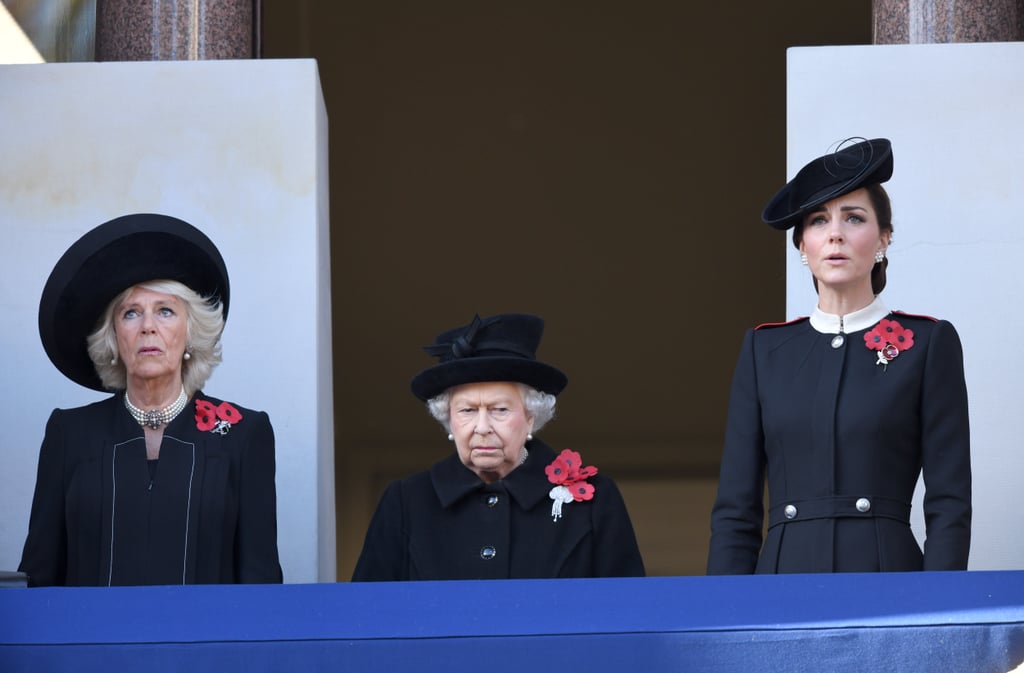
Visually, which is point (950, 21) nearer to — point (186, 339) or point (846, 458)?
point (846, 458)

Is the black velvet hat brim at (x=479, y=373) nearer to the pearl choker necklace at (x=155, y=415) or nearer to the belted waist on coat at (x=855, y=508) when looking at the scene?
the pearl choker necklace at (x=155, y=415)

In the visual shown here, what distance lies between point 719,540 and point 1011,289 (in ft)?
6.36

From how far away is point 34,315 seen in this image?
6355mm

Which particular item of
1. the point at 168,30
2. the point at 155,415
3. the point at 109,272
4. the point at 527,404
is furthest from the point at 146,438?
the point at 168,30

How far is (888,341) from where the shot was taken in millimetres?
4840

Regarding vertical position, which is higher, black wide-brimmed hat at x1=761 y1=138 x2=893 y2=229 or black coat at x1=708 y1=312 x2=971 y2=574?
black wide-brimmed hat at x1=761 y1=138 x2=893 y2=229

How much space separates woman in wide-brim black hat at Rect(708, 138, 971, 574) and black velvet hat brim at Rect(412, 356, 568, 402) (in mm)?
582

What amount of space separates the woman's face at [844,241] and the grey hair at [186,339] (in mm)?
1627

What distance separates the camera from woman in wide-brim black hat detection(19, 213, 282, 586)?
5.04m

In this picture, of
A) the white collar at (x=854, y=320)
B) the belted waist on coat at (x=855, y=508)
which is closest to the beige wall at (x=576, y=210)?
the white collar at (x=854, y=320)

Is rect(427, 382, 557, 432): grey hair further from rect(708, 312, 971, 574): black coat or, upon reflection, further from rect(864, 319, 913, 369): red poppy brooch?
rect(864, 319, 913, 369): red poppy brooch

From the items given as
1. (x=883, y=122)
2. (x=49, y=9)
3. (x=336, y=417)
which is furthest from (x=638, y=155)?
(x=883, y=122)

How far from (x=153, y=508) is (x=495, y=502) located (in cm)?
90

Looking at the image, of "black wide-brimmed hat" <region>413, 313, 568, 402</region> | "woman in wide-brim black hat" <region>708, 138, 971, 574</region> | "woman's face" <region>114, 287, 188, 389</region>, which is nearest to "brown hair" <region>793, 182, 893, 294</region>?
"woman in wide-brim black hat" <region>708, 138, 971, 574</region>
